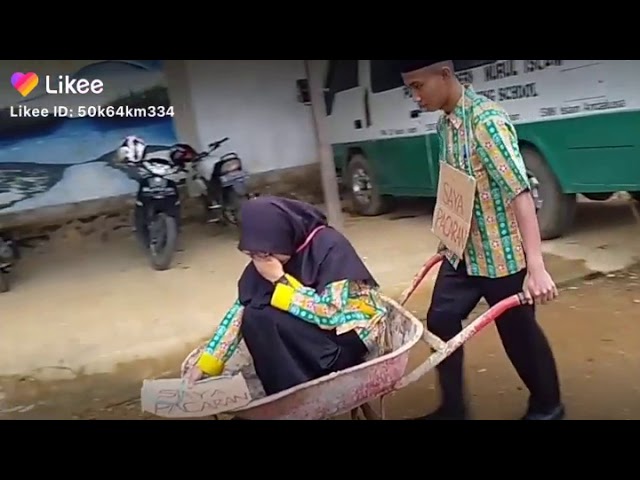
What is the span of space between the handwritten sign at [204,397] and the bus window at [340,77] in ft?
3.98

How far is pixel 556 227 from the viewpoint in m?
3.62

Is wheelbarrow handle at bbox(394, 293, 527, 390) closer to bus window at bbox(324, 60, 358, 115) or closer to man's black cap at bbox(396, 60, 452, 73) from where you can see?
man's black cap at bbox(396, 60, 452, 73)

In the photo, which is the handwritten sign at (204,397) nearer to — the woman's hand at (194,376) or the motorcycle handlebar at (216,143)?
the woman's hand at (194,376)

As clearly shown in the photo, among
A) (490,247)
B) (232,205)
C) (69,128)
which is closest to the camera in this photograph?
(490,247)

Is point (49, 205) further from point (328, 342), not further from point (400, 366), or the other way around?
point (400, 366)

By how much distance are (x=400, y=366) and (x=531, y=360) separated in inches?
21.9

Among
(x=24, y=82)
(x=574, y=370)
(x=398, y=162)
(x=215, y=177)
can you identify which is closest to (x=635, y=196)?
(x=574, y=370)

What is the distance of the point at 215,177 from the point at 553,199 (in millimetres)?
1491

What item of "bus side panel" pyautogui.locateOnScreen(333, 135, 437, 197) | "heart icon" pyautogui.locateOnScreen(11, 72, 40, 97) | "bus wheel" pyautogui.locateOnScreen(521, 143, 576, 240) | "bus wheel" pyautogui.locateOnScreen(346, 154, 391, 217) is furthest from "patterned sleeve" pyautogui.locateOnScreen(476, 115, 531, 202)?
"heart icon" pyautogui.locateOnScreen(11, 72, 40, 97)

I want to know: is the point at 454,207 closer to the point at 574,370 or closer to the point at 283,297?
the point at 283,297

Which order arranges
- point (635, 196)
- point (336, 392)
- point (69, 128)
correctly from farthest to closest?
point (635, 196)
point (69, 128)
point (336, 392)

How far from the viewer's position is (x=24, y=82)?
9.43ft

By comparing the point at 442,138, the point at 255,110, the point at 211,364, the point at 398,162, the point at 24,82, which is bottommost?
the point at 211,364
